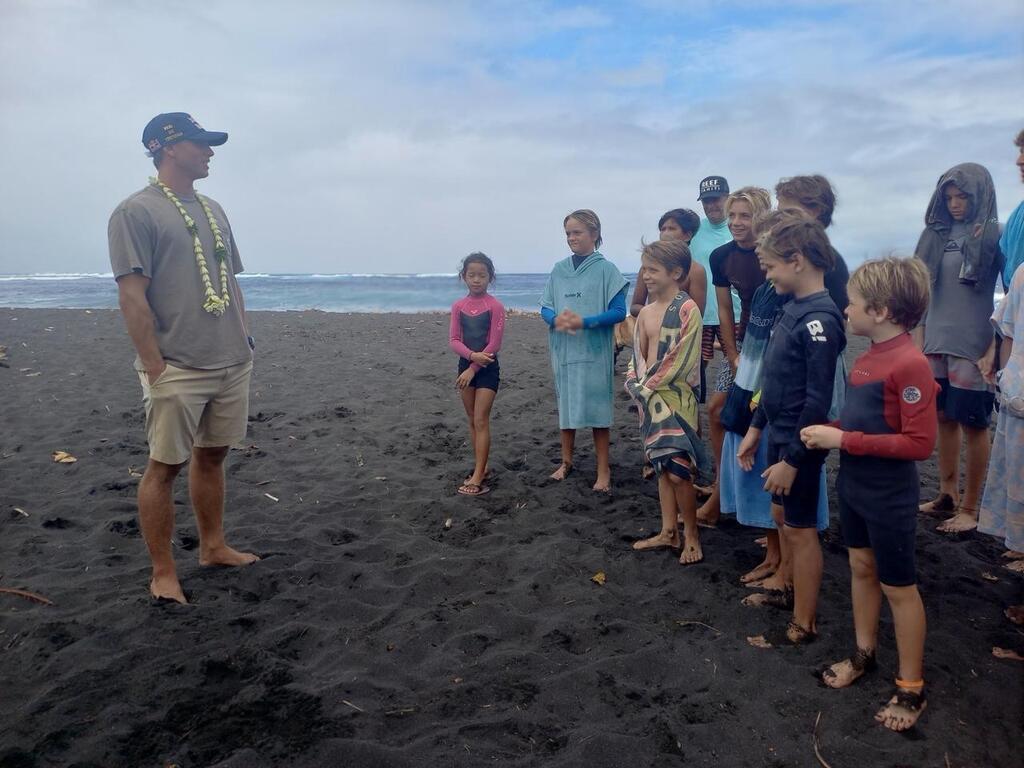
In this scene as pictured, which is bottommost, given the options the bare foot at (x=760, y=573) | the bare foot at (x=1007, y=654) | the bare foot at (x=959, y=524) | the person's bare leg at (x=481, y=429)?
the bare foot at (x=1007, y=654)

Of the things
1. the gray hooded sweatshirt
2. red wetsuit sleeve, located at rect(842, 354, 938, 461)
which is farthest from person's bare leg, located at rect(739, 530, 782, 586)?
the gray hooded sweatshirt

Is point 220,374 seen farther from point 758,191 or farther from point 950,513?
point 950,513

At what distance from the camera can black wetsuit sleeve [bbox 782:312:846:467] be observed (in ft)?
9.20

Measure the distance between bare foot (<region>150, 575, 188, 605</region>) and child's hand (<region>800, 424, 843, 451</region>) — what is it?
3065mm

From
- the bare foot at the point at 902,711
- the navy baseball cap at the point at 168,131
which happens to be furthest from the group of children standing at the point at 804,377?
the navy baseball cap at the point at 168,131

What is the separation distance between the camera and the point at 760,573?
3.69 meters

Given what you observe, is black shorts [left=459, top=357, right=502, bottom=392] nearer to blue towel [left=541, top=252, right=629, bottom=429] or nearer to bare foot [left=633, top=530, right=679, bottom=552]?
blue towel [left=541, top=252, right=629, bottom=429]

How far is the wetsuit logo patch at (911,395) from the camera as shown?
246 cm

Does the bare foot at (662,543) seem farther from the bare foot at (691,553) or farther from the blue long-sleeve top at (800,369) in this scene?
the blue long-sleeve top at (800,369)

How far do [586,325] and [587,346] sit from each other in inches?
7.5

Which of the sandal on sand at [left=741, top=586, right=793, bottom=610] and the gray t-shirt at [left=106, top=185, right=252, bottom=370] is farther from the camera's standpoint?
the sandal on sand at [left=741, top=586, right=793, bottom=610]

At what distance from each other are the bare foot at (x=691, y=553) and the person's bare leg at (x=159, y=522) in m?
2.70

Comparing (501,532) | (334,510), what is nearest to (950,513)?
(501,532)

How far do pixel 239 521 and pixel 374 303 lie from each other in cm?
2720
